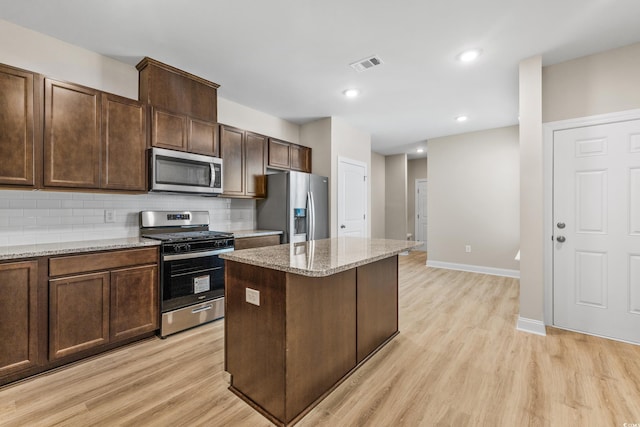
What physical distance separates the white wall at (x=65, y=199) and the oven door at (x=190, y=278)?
703 millimetres

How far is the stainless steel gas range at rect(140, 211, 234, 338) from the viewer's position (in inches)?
108

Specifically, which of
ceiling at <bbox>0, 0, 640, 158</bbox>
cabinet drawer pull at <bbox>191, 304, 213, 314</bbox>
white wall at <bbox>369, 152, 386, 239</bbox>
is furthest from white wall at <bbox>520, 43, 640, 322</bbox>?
white wall at <bbox>369, 152, 386, 239</bbox>

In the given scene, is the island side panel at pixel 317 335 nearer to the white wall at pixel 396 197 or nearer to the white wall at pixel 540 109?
the white wall at pixel 540 109

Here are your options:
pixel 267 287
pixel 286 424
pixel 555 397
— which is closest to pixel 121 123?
pixel 267 287

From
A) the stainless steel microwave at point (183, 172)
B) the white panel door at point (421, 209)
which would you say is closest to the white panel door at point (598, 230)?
the stainless steel microwave at point (183, 172)

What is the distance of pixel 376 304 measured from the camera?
2.50m

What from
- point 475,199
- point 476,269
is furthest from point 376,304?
point 475,199

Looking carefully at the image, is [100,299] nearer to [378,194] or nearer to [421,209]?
[378,194]

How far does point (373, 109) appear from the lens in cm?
427

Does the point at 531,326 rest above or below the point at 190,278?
below

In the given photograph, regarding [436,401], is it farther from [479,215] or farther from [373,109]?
[479,215]

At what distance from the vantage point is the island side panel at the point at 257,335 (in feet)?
5.46

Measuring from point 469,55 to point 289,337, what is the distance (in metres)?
2.92

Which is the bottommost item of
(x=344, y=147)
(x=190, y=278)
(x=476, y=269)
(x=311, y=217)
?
(x=476, y=269)
